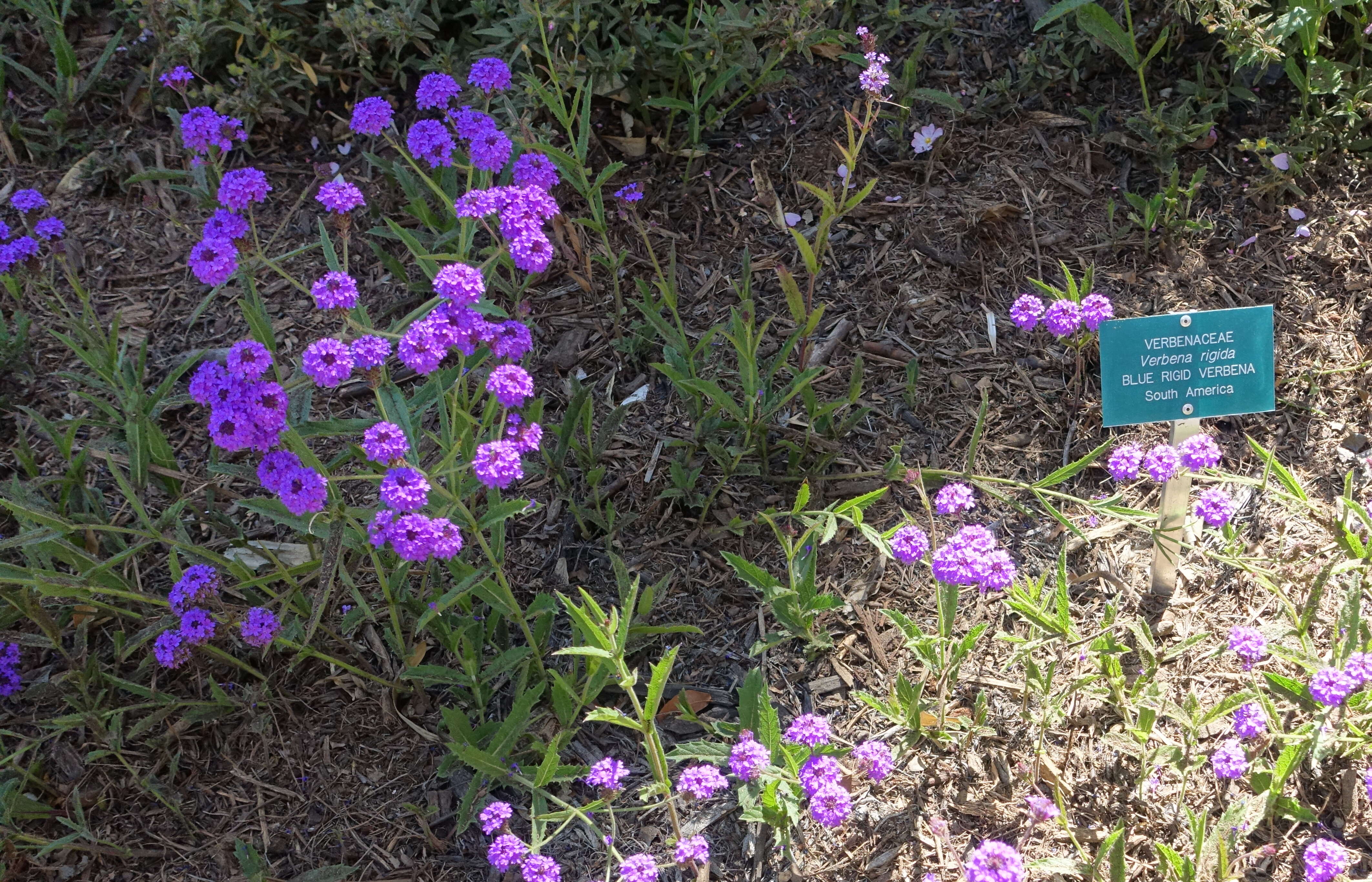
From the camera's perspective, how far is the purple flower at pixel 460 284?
83.5 inches

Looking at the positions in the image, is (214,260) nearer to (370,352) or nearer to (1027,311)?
(370,352)

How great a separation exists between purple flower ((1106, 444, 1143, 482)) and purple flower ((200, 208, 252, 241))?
1930 millimetres

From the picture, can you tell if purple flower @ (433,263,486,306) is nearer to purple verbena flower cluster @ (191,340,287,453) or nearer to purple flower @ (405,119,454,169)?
purple verbena flower cluster @ (191,340,287,453)

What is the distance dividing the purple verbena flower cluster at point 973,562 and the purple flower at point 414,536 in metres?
0.99

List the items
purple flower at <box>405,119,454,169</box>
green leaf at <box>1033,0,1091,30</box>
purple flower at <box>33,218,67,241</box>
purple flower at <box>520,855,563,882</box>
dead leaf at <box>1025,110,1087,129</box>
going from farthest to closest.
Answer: dead leaf at <box>1025,110,1087,129</box>
green leaf at <box>1033,0,1091,30</box>
purple flower at <box>33,218,67,241</box>
purple flower at <box>405,119,454,169</box>
purple flower at <box>520,855,563,882</box>

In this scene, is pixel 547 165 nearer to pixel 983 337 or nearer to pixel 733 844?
pixel 983 337

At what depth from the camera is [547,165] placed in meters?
2.73

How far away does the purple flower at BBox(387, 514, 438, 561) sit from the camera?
199cm

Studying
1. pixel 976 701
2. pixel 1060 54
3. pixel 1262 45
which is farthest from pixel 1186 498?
pixel 1060 54

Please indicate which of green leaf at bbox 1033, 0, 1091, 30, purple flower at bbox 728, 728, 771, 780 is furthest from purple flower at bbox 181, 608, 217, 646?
green leaf at bbox 1033, 0, 1091, 30

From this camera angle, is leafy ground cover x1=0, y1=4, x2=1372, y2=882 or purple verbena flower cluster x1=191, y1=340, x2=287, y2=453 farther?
leafy ground cover x1=0, y1=4, x2=1372, y2=882

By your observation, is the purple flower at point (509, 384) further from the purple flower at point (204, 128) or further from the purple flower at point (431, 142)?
the purple flower at point (204, 128)

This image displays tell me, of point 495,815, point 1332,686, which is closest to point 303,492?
point 495,815

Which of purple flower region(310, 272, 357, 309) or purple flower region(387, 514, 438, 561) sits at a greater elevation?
purple flower region(310, 272, 357, 309)
